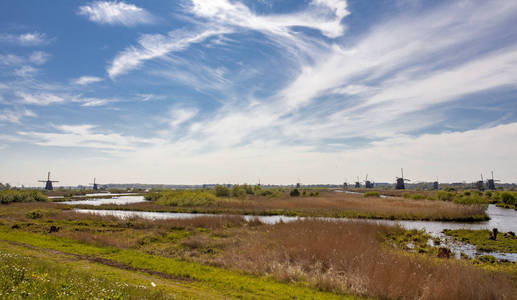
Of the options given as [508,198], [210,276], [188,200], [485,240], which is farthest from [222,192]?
[210,276]

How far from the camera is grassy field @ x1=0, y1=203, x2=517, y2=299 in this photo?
11.0 m

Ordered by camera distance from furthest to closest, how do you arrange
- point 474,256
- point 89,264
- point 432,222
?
point 432,222, point 474,256, point 89,264

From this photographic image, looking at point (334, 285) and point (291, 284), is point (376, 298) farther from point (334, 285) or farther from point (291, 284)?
point (291, 284)

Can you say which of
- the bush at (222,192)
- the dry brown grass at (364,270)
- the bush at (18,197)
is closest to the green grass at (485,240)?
the dry brown grass at (364,270)

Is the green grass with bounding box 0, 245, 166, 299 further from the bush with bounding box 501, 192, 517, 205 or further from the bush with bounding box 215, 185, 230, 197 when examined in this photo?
the bush with bounding box 501, 192, 517, 205

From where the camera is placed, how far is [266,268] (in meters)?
14.9

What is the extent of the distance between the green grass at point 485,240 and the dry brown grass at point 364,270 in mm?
10071

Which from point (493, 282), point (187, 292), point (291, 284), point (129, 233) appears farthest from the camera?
point (129, 233)

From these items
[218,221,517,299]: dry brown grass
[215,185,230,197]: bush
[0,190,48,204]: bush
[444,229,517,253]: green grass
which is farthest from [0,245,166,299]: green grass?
[215,185,230,197]: bush

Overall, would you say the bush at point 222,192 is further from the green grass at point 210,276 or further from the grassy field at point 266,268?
the green grass at point 210,276

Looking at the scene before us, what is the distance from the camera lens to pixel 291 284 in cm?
1270

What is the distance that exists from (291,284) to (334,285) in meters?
1.84

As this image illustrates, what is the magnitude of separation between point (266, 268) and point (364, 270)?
4.81 meters

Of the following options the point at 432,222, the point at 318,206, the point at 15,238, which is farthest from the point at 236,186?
the point at 15,238
